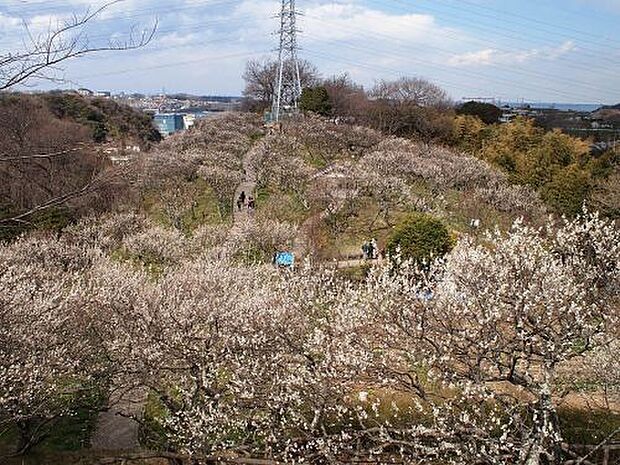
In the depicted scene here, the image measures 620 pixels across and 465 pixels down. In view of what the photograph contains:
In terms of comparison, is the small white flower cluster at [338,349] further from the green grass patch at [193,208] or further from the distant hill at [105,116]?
the distant hill at [105,116]

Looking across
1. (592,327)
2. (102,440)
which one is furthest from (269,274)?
(592,327)

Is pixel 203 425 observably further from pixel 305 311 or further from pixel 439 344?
pixel 439 344

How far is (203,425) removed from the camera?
773cm

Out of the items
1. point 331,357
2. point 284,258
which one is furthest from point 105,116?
point 331,357

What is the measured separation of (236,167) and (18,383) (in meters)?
19.0

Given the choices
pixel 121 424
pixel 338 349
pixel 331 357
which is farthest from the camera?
pixel 121 424

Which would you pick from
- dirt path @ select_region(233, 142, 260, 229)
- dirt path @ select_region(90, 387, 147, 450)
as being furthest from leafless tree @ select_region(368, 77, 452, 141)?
dirt path @ select_region(90, 387, 147, 450)

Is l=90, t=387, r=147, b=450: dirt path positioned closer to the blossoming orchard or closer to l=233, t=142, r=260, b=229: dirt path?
the blossoming orchard

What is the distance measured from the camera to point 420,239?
15.1 m

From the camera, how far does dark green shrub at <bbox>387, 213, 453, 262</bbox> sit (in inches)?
589

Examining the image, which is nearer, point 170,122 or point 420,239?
point 420,239

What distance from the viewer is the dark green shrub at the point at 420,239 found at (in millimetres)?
14969

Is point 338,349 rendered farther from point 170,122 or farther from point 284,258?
point 170,122

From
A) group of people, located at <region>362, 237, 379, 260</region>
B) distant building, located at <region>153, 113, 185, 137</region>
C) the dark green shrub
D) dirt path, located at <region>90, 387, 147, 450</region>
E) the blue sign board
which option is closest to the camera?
dirt path, located at <region>90, 387, 147, 450</region>
